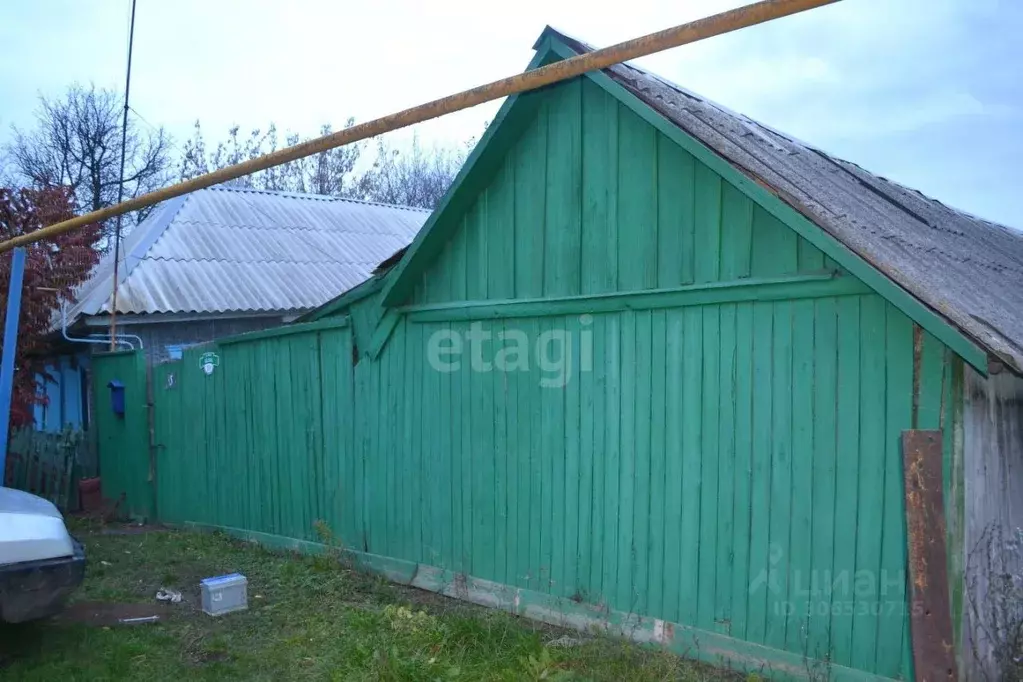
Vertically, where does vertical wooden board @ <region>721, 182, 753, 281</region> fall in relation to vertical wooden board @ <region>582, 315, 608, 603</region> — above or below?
above

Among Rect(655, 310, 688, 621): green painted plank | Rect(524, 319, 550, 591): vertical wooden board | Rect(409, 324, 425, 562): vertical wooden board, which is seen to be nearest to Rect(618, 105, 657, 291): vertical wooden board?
Rect(655, 310, 688, 621): green painted plank

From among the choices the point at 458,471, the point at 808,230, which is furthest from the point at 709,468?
the point at 458,471

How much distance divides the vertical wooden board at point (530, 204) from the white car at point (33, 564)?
12.1 feet

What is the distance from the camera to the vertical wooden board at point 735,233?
16.9 ft

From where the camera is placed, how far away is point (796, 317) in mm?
4953

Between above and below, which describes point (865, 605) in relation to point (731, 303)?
below

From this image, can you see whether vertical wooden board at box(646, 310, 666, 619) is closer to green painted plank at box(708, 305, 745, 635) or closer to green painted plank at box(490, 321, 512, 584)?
green painted plank at box(708, 305, 745, 635)

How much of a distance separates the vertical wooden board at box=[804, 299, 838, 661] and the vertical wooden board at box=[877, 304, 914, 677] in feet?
0.93

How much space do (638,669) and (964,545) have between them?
1955 mm

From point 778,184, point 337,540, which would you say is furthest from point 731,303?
point 337,540

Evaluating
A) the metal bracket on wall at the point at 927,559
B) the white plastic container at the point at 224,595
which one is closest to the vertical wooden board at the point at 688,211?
the metal bracket on wall at the point at 927,559

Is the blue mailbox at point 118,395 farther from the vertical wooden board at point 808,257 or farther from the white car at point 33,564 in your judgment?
the vertical wooden board at point 808,257

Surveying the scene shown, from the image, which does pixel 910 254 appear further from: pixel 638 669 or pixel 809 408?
pixel 638 669

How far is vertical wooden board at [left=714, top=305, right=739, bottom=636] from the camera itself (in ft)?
17.2
